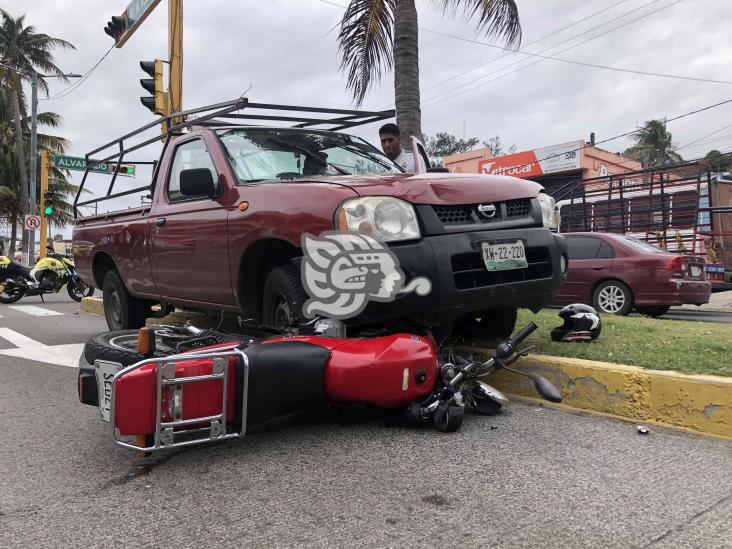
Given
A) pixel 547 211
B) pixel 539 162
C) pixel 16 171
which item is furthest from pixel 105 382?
pixel 16 171

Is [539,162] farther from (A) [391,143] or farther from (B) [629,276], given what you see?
(A) [391,143]

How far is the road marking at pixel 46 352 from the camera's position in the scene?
5668mm

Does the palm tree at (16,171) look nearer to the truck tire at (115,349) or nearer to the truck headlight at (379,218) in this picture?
the truck tire at (115,349)

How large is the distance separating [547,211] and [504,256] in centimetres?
68

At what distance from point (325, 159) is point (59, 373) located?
9.63 feet

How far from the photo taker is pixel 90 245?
20.4 feet

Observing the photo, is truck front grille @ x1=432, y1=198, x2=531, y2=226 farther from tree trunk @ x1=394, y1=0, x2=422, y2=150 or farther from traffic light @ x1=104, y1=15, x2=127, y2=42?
traffic light @ x1=104, y1=15, x2=127, y2=42

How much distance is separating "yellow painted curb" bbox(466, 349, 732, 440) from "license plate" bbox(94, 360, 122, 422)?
243 centimetres

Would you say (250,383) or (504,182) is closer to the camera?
(250,383)

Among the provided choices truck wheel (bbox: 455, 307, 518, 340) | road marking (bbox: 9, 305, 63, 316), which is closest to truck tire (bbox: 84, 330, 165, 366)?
truck wheel (bbox: 455, 307, 518, 340)

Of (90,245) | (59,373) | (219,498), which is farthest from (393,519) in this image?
(90,245)

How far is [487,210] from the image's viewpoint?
3395 millimetres

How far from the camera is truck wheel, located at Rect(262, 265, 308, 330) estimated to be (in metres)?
3.36

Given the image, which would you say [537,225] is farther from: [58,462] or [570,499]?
[58,462]
